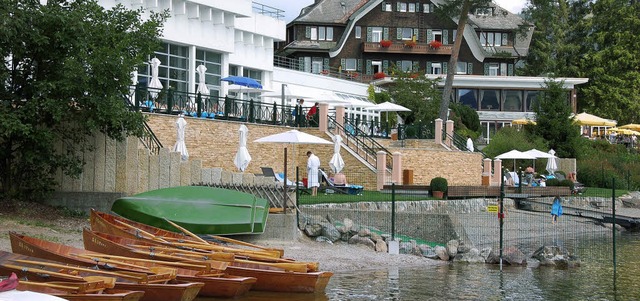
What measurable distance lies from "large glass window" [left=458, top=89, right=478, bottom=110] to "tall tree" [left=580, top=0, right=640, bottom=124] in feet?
27.0

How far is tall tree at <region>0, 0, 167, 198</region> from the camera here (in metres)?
24.8

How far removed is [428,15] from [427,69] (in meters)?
5.02

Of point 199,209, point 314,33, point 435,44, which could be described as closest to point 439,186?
point 199,209

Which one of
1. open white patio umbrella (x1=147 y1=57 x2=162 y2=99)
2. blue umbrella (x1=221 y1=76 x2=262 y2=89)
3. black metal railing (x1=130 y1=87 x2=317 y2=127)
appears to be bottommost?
black metal railing (x1=130 y1=87 x2=317 y2=127)

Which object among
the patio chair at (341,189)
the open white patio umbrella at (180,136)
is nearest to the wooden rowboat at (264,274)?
the open white patio umbrella at (180,136)

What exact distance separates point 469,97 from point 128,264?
62.3 m

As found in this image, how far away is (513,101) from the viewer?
3103 inches

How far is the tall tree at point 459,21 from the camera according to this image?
5634cm

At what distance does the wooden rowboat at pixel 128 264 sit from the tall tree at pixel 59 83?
21.8 ft

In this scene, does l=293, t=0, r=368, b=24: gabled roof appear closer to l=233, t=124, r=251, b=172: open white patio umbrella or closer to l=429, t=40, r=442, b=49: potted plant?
l=429, t=40, r=442, b=49: potted plant

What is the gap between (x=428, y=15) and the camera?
284 ft

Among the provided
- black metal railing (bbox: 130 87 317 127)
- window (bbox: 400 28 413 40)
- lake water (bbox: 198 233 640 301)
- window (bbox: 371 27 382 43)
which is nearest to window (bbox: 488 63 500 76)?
window (bbox: 400 28 413 40)

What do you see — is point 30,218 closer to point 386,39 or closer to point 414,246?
point 414,246

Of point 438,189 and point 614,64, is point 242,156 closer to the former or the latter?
point 438,189
